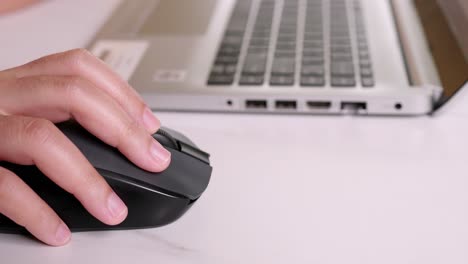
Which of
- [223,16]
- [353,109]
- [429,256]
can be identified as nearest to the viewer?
[429,256]

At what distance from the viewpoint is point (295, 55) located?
0.56m

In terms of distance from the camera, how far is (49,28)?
28.0 inches

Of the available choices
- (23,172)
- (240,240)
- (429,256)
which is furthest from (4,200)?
(429,256)

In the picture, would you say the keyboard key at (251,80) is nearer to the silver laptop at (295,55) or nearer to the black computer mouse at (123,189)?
the silver laptop at (295,55)

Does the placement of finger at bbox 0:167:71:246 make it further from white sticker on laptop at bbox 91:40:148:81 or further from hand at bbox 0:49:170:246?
white sticker on laptop at bbox 91:40:148:81

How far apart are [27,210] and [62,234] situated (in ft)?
0.10

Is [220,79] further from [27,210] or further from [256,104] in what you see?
[27,210]

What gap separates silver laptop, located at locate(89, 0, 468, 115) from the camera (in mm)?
512

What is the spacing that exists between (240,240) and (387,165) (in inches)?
5.9

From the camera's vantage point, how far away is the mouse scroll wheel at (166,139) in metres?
0.42

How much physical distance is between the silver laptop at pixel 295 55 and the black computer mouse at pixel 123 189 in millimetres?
141

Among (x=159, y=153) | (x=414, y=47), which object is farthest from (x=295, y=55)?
(x=159, y=153)

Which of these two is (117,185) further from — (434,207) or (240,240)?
(434,207)

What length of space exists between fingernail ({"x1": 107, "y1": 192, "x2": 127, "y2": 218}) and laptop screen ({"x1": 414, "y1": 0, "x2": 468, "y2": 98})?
300 millimetres
